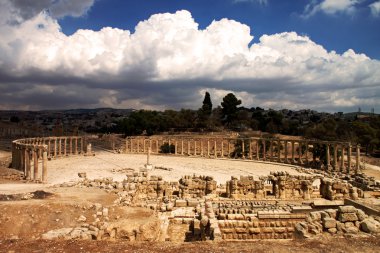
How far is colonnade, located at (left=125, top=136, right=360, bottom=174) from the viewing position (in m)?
42.6

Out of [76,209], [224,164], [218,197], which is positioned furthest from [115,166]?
[76,209]

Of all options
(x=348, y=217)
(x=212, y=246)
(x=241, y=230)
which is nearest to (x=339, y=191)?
(x=241, y=230)

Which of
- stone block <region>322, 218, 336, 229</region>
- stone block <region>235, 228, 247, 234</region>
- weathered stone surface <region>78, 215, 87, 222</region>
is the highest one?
stone block <region>322, 218, 336, 229</region>

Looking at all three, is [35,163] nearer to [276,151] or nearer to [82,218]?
[82,218]

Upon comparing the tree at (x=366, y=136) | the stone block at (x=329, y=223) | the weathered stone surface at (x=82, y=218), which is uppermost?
the tree at (x=366, y=136)

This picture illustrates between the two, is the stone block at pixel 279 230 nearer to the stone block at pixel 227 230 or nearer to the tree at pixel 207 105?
the stone block at pixel 227 230

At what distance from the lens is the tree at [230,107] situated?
88.9m

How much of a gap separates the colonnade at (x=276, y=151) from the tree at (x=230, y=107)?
20.8 meters

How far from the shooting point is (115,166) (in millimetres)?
46094

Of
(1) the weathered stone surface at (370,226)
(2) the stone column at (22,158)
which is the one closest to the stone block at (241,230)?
(1) the weathered stone surface at (370,226)

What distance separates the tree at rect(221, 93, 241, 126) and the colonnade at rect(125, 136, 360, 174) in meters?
20.8

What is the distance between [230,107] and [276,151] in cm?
2940

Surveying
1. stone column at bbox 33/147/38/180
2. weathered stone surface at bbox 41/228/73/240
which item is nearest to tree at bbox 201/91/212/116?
stone column at bbox 33/147/38/180

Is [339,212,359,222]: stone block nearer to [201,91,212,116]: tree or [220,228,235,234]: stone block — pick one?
[220,228,235,234]: stone block
